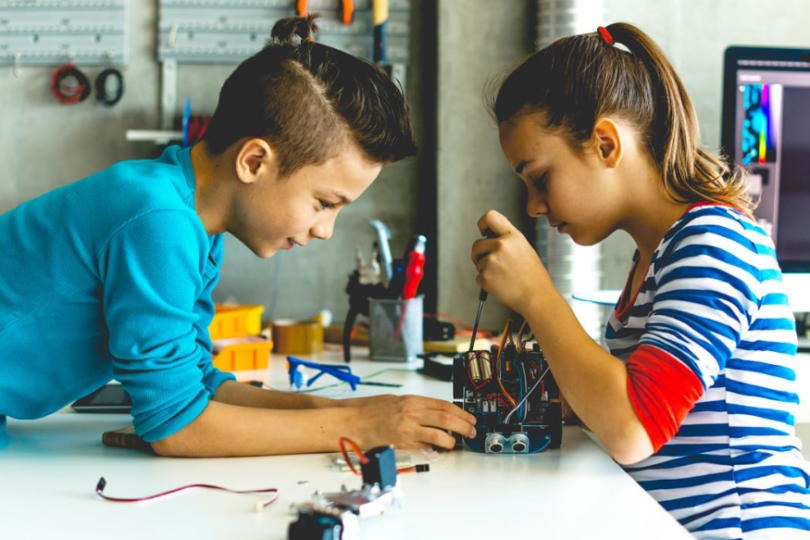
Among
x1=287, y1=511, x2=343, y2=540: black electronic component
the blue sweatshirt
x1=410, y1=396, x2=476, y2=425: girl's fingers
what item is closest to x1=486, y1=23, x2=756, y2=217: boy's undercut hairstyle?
x1=410, y1=396, x2=476, y2=425: girl's fingers

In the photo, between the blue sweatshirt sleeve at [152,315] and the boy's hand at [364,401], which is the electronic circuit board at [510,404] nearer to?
the boy's hand at [364,401]

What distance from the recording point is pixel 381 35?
1.89 metres

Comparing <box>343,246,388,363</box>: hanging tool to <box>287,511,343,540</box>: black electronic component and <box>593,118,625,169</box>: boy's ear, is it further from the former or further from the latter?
<box>287,511,343,540</box>: black electronic component

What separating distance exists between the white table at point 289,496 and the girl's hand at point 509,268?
19 cm

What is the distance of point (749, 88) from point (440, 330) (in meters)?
0.82

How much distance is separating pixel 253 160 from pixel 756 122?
111cm

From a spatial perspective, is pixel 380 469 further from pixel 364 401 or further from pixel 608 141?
pixel 608 141

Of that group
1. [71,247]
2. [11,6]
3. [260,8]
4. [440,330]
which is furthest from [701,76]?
[11,6]

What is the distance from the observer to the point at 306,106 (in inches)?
39.4

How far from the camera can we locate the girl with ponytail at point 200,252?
34.7 inches

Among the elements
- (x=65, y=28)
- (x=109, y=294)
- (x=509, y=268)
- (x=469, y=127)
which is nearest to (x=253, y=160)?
(x=109, y=294)

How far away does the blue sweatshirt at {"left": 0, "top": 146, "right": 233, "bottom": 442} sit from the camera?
34.4 inches

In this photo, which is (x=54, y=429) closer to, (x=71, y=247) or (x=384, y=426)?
(x=71, y=247)

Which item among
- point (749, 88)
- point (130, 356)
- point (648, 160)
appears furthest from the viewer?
point (749, 88)
